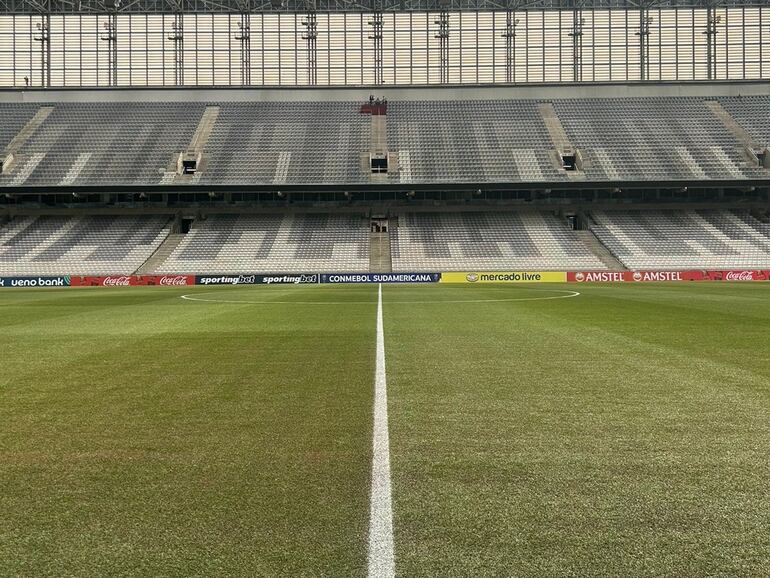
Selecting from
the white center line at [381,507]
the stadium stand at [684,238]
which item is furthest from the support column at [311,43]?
the white center line at [381,507]

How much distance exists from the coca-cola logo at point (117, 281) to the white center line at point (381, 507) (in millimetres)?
47617

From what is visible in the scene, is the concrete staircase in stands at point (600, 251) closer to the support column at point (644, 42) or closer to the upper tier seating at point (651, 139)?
the upper tier seating at point (651, 139)

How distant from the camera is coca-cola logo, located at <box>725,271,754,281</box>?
4869cm

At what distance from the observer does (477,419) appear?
6035mm

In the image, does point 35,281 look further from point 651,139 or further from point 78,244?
point 651,139

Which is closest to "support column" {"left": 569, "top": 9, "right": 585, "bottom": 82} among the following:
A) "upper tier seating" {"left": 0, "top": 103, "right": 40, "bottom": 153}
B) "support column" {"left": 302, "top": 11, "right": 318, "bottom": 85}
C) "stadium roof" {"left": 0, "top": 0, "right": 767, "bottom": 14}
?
"stadium roof" {"left": 0, "top": 0, "right": 767, "bottom": 14}

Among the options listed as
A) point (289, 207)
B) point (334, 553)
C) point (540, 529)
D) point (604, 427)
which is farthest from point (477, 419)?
point (289, 207)

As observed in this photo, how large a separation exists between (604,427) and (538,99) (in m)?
69.4

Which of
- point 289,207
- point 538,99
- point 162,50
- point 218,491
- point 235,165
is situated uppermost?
point 162,50

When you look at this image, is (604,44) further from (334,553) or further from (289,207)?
(334,553)

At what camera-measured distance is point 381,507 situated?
151 inches

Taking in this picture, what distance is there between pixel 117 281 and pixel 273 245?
13.5m

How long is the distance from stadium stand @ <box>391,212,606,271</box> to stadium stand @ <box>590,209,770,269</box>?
339 centimetres

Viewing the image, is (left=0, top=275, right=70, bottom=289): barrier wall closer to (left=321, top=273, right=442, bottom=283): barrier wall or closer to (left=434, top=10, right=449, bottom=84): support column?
(left=321, top=273, right=442, bottom=283): barrier wall
